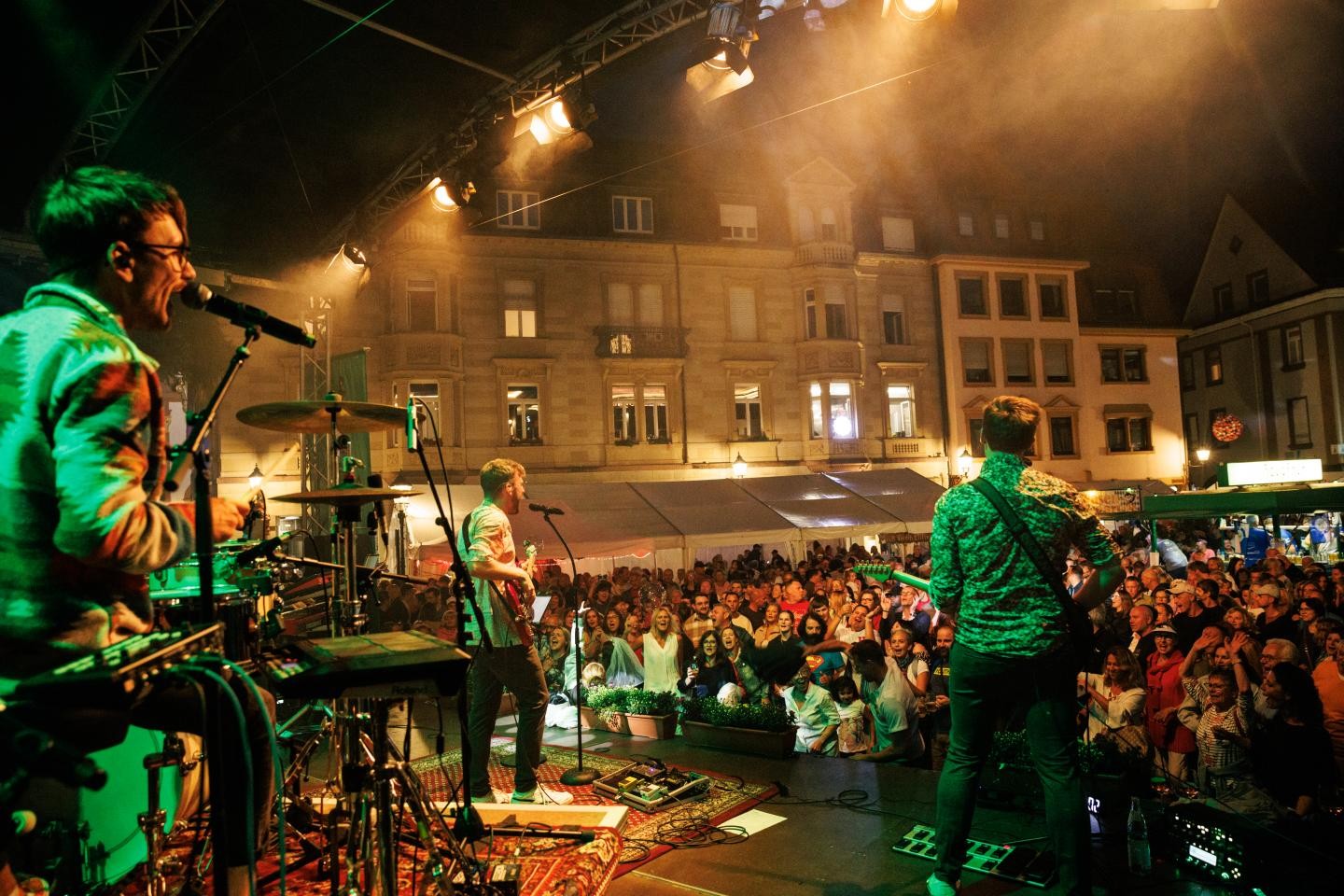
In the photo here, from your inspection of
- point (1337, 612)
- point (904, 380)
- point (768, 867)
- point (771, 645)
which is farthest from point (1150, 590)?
point (904, 380)

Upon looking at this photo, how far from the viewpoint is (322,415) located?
14.2ft

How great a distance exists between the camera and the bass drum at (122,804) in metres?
Result: 3.17

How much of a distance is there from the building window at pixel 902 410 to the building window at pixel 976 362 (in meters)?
2.02

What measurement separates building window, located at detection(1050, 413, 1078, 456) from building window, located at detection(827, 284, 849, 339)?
860cm

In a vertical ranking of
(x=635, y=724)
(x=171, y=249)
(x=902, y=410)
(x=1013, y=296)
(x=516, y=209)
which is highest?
(x=516, y=209)

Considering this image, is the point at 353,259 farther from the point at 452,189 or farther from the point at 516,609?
the point at 516,609

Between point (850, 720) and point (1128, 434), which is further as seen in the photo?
point (1128, 434)

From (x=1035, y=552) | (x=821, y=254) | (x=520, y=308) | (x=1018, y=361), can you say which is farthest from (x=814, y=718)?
(x=1018, y=361)

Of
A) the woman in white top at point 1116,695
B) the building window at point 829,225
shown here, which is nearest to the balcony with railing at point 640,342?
the building window at point 829,225

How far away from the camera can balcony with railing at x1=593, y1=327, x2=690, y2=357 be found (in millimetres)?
21969

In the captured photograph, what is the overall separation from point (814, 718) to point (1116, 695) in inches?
83.2

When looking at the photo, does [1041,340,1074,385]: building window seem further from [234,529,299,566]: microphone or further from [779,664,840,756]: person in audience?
[234,529,299,566]: microphone

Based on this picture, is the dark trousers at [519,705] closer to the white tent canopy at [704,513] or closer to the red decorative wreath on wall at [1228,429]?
the white tent canopy at [704,513]

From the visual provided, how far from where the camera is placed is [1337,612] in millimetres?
7691
